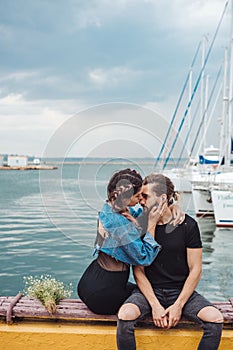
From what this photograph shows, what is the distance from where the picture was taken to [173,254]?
3029 millimetres

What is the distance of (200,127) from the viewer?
3189 cm

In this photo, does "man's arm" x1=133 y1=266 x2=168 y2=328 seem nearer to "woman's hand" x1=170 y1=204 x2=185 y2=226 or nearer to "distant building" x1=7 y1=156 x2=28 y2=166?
"woman's hand" x1=170 y1=204 x2=185 y2=226

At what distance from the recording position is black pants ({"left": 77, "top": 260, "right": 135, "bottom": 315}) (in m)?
2.98

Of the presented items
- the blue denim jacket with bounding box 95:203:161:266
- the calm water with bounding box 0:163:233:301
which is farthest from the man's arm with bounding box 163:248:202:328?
the calm water with bounding box 0:163:233:301

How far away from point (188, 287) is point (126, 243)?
473mm

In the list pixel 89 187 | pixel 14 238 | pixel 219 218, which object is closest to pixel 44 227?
pixel 14 238

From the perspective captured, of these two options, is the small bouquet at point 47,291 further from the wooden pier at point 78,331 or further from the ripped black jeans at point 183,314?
the ripped black jeans at point 183,314

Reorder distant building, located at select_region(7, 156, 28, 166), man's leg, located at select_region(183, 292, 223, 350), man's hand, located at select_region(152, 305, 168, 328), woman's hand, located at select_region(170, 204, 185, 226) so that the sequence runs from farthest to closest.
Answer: distant building, located at select_region(7, 156, 28, 166) → woman's hand, located at select_region(170, 204, 185, 226) → man's hand, located at select_region(152, 305, 168, 328) → man's leg, located at select_region(183, 292, 223, 350)

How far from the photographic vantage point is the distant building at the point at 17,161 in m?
128

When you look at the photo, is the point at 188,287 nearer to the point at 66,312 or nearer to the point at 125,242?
the point at 125,242

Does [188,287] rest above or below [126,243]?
below

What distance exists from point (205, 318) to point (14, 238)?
12.9m

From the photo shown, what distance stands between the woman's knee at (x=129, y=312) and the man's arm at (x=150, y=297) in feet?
0.35

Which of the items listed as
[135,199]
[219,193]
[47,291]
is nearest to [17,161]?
[219,193]
